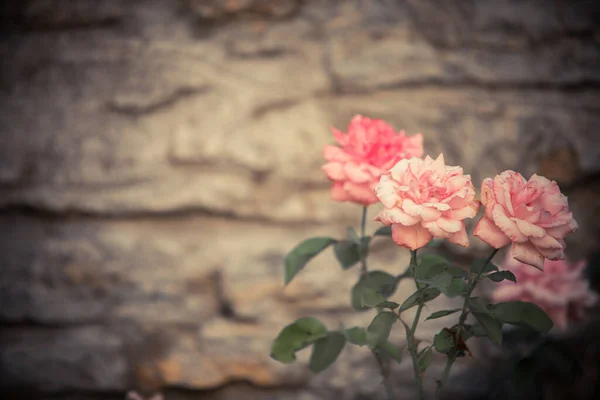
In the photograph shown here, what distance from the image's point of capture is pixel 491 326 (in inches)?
17.4

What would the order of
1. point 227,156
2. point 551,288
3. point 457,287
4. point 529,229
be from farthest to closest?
point 227,156 → point 551,288 → point 457,287 → point 529,229

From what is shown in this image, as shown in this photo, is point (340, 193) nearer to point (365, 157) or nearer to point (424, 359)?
point (365, 157)

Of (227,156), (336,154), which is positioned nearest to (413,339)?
(336,154)

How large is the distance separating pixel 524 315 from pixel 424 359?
113 millimetres

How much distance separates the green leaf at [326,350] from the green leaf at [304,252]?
9 centimetres

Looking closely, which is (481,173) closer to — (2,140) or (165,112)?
(165,112)

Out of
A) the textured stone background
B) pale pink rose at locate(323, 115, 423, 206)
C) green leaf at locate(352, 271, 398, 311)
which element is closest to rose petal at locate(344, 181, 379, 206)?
pale pink rose at locate(323, 115, 423, 206)

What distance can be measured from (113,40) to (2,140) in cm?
36

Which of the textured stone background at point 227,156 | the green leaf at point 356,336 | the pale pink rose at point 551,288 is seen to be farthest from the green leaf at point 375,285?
the textured stone background at point 227,156

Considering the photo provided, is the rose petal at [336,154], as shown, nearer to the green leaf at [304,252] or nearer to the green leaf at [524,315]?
the green leaf at [304,252]

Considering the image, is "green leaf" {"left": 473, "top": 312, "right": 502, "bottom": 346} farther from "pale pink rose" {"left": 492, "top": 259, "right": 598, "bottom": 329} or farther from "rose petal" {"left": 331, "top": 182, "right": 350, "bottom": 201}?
"pale pink rose" {"left": 492, "top": 259, "right": 598, "bottom": 329}

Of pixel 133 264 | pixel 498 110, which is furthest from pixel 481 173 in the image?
pixel 133 264

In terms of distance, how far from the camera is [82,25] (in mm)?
1130

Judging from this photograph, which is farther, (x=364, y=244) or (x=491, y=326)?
(x=364, y=244)
